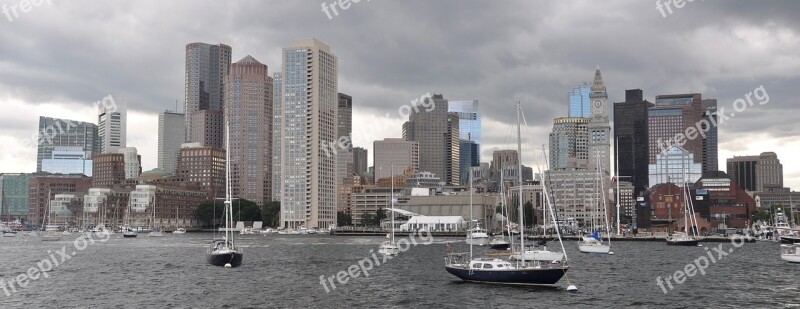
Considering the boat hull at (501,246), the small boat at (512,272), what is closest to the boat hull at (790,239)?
the boat hull at (501,246)

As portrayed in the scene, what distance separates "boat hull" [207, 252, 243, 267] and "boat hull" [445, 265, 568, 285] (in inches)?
1453

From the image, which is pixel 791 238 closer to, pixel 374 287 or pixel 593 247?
pixel 593 247

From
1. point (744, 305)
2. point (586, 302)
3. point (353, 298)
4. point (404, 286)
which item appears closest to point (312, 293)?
point (353, 298)

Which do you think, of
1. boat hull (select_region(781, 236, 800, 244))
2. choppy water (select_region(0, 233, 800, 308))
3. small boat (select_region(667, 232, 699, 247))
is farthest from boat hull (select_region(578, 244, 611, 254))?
boat hull (select_region(781, 236, 800, 244))

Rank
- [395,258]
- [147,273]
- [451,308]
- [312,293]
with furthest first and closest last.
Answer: [395,258] → [147,273] → [312,293] → [451,308]

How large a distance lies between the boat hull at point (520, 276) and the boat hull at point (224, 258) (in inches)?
1453

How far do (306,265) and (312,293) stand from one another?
3412 centimetres

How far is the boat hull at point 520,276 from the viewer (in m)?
67.2

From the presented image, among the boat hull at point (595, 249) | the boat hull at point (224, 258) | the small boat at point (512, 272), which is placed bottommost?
the boat hull at point (595, 249)

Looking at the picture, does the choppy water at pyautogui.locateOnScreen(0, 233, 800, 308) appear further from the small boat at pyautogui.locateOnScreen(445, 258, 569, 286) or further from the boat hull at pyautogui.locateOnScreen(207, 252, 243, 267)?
the boat hull at pyautogui.locateOnScreen(207, 252, 243, 267)

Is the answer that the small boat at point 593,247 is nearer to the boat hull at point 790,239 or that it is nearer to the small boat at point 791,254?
the small boat at point 791,254

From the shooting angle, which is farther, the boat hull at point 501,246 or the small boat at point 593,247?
the boat hull at point 501,246

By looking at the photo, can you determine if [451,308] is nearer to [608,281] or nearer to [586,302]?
[586,302]

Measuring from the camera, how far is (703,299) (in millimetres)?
65312
